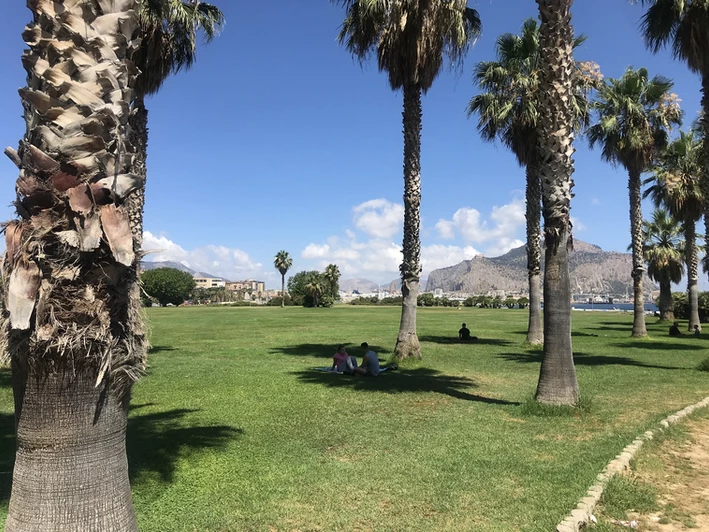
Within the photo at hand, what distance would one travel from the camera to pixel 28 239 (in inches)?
106

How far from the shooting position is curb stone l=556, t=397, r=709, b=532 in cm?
437

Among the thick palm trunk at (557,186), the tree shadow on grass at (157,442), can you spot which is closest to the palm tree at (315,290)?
the tree shadow on grass at (157,442)

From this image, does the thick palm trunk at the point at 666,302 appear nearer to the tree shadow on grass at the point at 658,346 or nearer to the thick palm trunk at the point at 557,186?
the tree shadow on grass at the point at 658,346

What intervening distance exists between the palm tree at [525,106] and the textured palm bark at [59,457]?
753 inches

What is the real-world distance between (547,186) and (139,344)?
7.85 meters

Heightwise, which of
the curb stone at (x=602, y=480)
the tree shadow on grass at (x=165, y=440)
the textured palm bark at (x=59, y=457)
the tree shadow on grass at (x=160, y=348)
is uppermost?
the textured palm bark at (x=59, y=457)

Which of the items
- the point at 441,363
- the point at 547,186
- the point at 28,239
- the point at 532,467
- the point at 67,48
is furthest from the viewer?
the point at 441,363

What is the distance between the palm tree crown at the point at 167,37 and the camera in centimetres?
1413

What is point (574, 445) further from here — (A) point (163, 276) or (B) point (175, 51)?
(A) point (163, 276)

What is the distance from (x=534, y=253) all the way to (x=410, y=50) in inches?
414

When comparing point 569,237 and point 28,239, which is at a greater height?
point 569,237

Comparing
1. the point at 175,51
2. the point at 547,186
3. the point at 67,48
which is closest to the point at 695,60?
the point at 547,186

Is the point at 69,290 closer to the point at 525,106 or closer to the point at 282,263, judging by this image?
the point at 525,106

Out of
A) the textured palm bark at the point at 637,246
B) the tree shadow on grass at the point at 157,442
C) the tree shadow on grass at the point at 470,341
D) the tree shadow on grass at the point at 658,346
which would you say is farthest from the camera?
the textured palm bark at the point at 637,246
